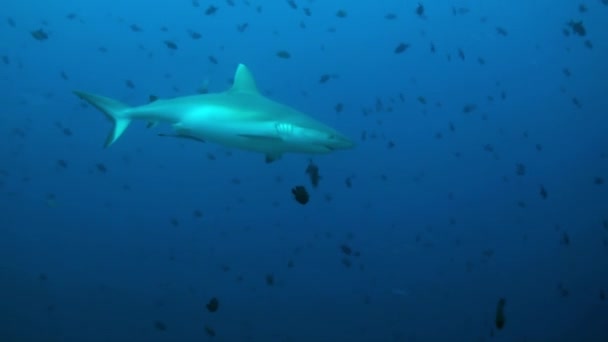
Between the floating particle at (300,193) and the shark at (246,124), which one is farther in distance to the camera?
the floating particle at (300,193)

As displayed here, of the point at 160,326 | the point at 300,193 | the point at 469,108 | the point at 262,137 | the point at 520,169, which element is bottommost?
the point at 160,326

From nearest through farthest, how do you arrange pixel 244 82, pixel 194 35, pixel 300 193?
pixel 244 82 → pixel 300 193 → pixel 194 35

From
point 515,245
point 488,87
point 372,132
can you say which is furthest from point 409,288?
point 488,87

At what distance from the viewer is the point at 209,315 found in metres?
8.52

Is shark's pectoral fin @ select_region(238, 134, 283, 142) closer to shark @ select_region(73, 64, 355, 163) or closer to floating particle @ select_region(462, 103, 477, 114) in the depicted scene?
shark @ select_region(73, 64, 355, 163)

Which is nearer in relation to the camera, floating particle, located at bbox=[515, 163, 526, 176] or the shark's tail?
the shark's tail

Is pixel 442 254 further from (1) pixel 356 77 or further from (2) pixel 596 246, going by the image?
(1) pixel 356 77

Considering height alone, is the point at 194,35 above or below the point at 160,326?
above

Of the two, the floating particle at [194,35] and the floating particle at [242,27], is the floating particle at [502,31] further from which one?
the floating particle at [194,35]

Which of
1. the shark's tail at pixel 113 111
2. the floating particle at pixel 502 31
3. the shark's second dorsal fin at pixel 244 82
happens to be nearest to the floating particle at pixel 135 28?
the shark's tail at pixel 113 111

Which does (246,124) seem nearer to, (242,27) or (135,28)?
(135,28)

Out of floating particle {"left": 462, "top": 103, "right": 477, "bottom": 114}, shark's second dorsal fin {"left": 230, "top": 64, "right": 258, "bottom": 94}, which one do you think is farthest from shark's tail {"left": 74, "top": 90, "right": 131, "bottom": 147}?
floating particle {"left": 462, "top": 103, "right": 477, "bottom": 114}

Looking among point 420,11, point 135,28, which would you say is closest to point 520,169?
point 420,11

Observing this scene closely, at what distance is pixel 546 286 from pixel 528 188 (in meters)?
1.84
